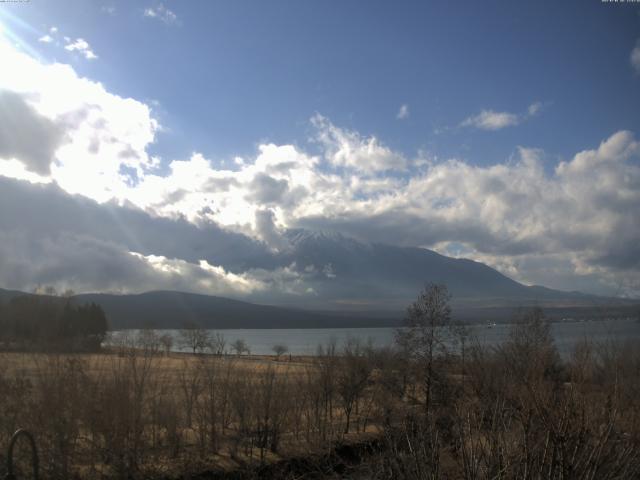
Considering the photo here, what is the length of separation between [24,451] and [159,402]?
7.78 meters

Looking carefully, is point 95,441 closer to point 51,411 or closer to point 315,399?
point 51,411

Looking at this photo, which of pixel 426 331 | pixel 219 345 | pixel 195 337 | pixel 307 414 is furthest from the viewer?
pixel 195 337

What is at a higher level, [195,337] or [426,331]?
[426,331]

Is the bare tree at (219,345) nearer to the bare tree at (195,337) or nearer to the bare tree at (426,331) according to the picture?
the bare tree at (195,337)

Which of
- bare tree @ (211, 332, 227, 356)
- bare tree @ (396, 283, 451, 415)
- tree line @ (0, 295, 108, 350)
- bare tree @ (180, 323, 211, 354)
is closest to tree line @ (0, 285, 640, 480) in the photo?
tree line @ (0, 295, 108, 350)

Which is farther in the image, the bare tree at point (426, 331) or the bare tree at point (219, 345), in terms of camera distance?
the bare tree at point (219, 345)

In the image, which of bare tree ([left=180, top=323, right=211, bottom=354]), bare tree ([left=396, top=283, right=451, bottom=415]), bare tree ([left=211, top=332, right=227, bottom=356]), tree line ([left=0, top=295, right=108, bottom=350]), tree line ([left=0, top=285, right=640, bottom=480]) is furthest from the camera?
bare tree ([left=180, top=323, right=211, bottom=354])

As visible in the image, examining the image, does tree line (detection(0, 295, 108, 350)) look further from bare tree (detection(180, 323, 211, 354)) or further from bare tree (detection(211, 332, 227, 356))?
bare tree (detection(180, 323, 211, 354))

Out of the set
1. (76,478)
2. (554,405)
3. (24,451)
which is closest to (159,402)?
(76,478)

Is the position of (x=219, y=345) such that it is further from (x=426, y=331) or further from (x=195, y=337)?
(x=195, y=337)

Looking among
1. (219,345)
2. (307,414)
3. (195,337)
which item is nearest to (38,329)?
(307,414)

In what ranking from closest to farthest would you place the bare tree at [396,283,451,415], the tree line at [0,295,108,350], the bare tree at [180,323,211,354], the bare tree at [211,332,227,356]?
the tree line at [0,295,108,350]
the bare tree at [396,283,451,415]
the bare tree at [211,332,227,356]
the bare tree at [180,323,211,354]

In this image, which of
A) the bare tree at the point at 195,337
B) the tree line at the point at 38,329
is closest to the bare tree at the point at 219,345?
the bare tree at the point at 195,337

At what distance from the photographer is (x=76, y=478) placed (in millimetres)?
20969
